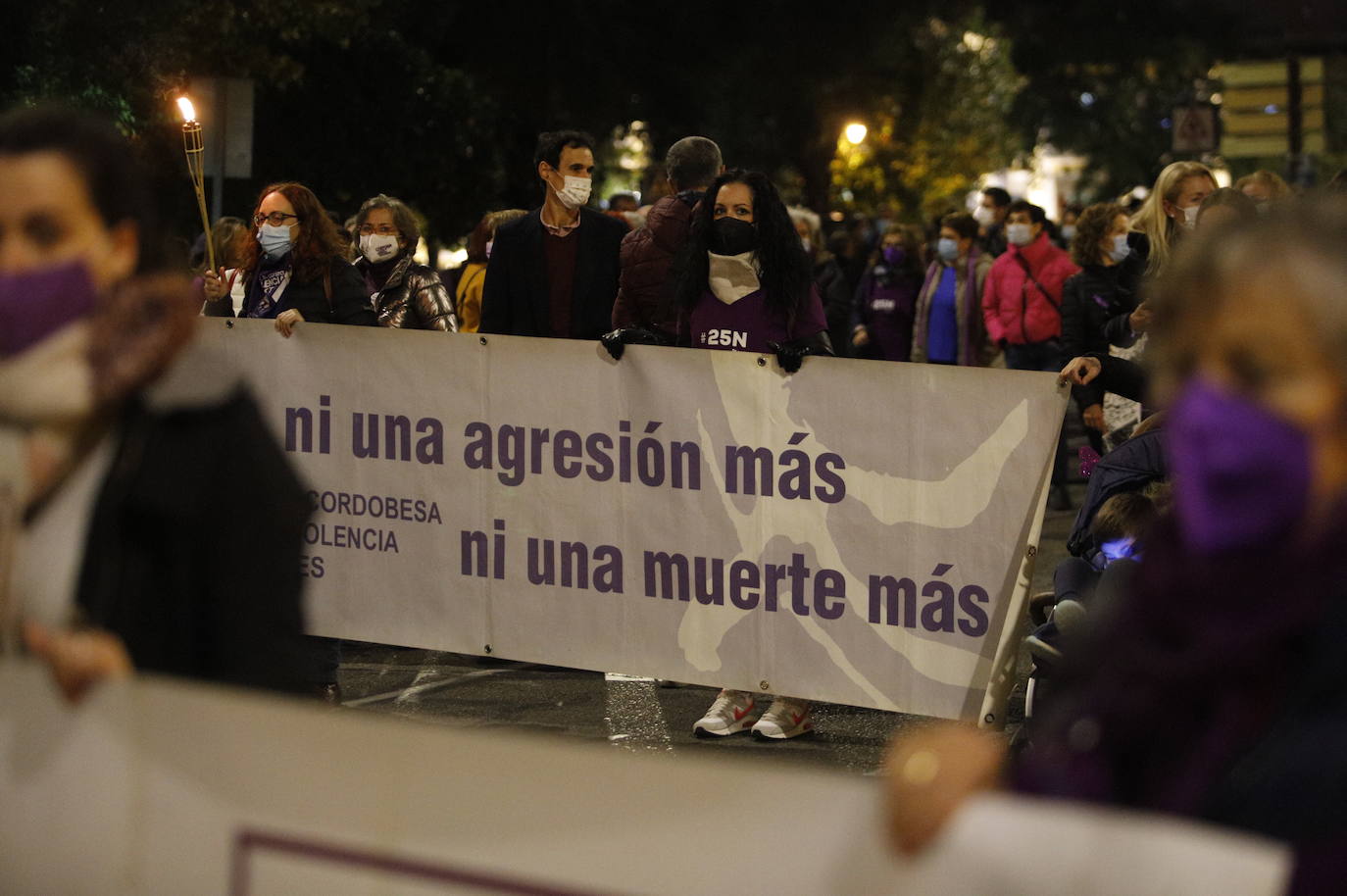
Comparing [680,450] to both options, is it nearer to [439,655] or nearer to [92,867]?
[439,655]

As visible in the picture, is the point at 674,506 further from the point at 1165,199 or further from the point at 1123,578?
the point at 1123,578

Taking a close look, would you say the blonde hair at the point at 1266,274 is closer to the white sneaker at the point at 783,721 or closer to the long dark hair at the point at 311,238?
the white sneaker at the point at 783,721

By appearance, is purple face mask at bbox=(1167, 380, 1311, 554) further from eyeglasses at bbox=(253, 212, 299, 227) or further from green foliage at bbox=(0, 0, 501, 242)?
green foliage at bbox=(0, 0, 501, 242)

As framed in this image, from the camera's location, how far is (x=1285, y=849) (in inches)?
75.5

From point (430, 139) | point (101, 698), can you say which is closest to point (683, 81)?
point (430, 139)

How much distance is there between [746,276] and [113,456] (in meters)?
4.48

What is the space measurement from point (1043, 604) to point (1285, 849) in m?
4.41

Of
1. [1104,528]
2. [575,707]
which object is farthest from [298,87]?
[1104,528]

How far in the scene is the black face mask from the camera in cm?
672

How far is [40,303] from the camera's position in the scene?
2412 mm

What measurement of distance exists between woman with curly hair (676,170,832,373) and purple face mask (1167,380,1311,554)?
4586 mm

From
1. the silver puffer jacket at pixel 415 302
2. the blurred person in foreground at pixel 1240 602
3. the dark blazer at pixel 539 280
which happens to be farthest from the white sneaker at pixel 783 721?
the blurred person in foreground at pixel 1240 602

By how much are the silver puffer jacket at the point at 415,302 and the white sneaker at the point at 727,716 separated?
7.07ft

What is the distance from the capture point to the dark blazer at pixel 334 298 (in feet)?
24.4
